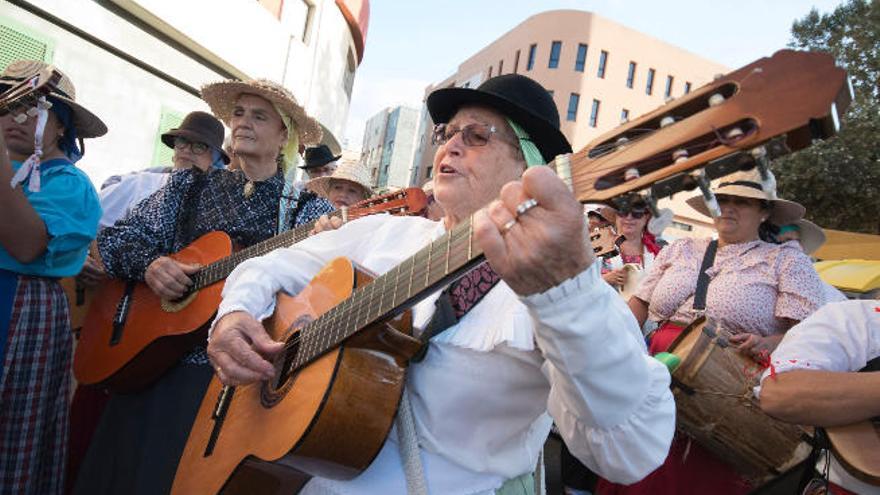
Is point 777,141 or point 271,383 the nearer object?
point 777,141

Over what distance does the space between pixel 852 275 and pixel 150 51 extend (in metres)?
10.5

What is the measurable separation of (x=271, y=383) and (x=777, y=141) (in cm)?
166

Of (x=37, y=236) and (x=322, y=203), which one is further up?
(x=322, y=203)

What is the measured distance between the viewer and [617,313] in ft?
3.76

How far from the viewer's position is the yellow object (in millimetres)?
5168

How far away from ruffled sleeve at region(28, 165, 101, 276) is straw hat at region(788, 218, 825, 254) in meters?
4.31

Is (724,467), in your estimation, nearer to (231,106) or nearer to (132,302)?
(132,302)

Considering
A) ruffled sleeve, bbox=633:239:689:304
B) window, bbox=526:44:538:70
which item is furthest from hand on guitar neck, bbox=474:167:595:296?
window, bbox=526:44:538:70

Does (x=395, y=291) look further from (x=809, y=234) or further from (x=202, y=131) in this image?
(x=202, y=131)

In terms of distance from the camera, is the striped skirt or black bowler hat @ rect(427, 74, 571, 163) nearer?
black bowler hat @ rect(427, 74, 571, 163)

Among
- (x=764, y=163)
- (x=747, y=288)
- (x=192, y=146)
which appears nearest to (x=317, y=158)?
(x=192, y=146)

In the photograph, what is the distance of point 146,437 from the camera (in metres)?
2.62

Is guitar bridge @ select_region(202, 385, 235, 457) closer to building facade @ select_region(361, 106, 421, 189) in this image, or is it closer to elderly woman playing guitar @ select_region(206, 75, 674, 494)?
elderly woman playing guitar @ select_region(206, 75, 674, 494)

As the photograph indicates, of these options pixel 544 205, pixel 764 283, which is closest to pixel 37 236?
pixel 544 205
